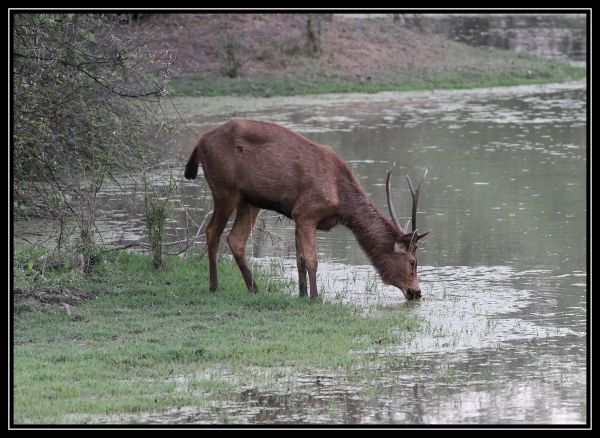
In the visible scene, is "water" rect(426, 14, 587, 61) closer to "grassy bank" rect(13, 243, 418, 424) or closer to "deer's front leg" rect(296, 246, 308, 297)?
"deer's front leg" rect(296, 246, 308, 297)

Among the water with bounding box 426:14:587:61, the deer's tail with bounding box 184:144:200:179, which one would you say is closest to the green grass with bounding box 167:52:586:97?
the water with bounding box 426:14:587:61

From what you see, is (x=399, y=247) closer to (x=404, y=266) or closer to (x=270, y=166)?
(x=404, y=266)

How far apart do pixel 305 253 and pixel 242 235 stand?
2.67 ft

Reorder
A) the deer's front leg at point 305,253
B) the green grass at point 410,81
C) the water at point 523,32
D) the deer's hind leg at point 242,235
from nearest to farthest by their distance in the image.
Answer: the deer's front leg at point 305,253
the deer's hind leg at point 242,235
the green grass at point 410,81
the water at point 523,32

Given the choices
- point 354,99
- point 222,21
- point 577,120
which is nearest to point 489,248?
point 577,120

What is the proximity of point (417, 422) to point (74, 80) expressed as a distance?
18.3ft

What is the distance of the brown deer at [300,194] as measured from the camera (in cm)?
1041

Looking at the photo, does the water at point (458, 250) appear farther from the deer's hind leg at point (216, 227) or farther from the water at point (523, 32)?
the water at point (523, 32)

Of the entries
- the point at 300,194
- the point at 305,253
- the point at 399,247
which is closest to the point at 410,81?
the point at 399,247

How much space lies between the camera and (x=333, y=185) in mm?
10523

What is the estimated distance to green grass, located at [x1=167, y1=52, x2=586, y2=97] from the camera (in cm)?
2383

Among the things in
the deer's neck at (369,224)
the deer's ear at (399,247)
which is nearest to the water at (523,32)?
the deer's neck at (369,224)

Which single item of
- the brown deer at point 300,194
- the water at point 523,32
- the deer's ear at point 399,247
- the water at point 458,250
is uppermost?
the brown deer at point 300,194

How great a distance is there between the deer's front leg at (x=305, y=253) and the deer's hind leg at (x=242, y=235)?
534 mm
